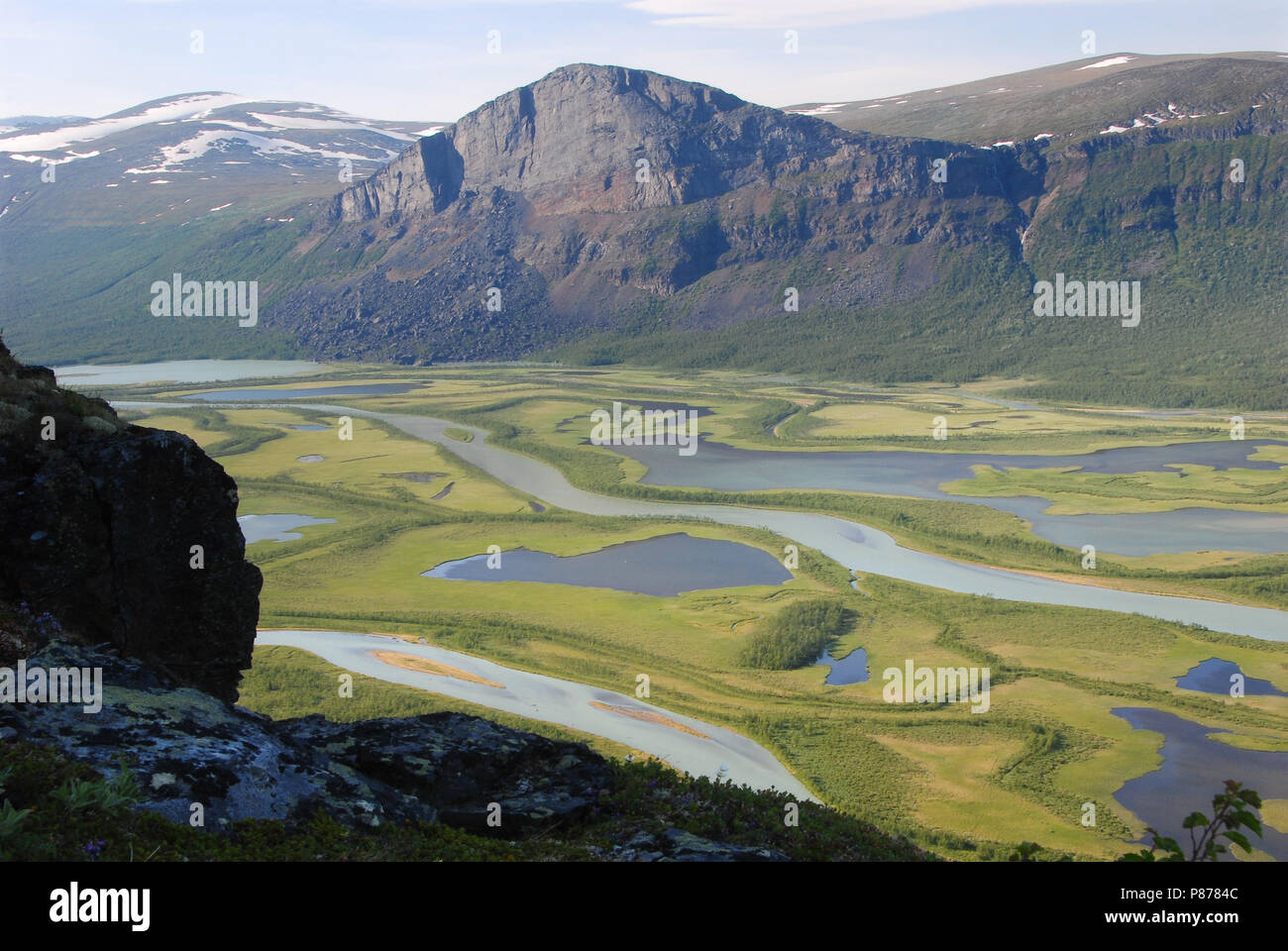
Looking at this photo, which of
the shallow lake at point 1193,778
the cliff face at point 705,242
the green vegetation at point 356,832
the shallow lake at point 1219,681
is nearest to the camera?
the green vegetation at point 356,832

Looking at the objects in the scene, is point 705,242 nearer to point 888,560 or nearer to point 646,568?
point 888,560

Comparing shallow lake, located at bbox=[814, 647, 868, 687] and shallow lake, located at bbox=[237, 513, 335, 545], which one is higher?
shallow lake, located at bbox=[237, 513, 335, 545]

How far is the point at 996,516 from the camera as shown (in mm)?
67500

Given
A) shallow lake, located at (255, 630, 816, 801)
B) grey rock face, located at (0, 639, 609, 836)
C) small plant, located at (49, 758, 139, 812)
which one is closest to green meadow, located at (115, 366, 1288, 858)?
shallow lake, located at (255, 630, 816, 801)

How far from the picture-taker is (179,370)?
168250 millimetres

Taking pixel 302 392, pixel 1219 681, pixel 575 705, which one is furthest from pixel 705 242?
pixel 575 705

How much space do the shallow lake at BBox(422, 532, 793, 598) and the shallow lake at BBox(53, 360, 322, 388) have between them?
353 feet

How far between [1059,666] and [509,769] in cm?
3295

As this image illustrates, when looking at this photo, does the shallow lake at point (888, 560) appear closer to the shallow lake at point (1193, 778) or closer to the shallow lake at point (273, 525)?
the shallow lake at point (1193, 778)

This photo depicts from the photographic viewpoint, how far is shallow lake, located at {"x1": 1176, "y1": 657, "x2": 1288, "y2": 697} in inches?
1505

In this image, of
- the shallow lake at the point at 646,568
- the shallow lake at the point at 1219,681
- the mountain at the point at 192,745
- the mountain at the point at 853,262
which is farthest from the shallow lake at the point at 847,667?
the mountain at the point at 853,262

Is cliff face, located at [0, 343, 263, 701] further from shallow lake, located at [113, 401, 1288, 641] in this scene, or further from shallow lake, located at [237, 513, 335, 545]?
shallow lake, located at [237, 513, 335, 545]

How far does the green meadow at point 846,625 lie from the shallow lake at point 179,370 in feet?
204

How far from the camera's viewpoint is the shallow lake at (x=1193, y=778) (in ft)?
93.5
